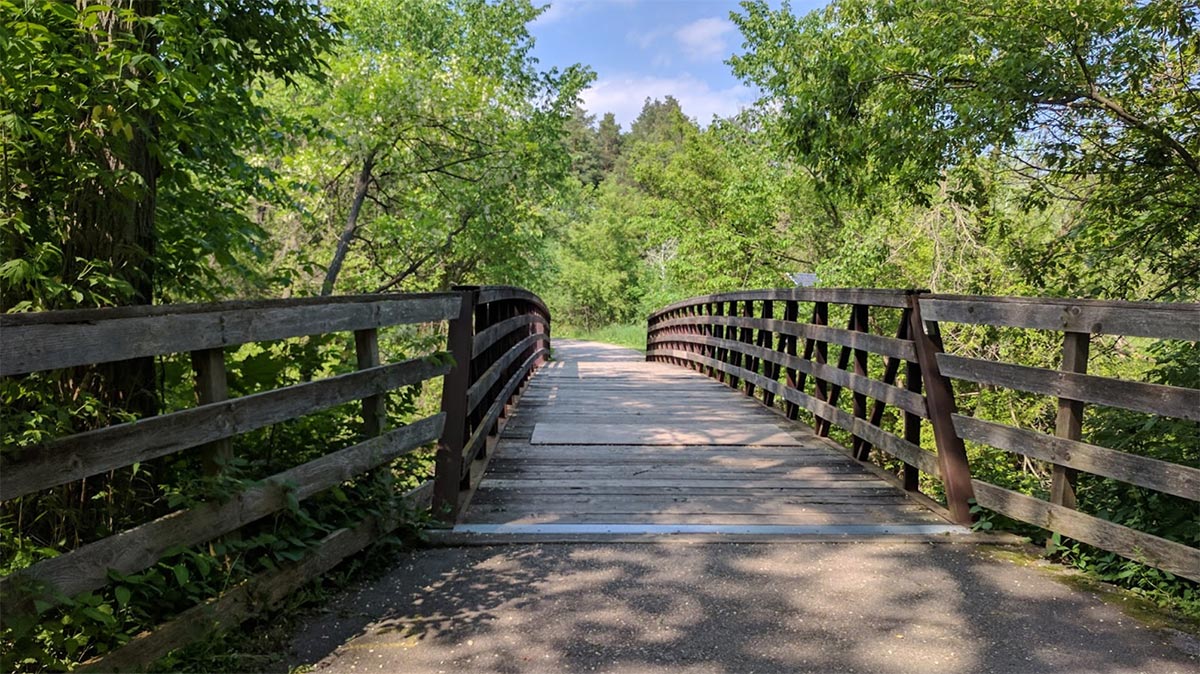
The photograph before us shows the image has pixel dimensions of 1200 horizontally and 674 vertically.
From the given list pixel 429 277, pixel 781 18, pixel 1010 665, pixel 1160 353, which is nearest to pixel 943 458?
pixel 1010 665

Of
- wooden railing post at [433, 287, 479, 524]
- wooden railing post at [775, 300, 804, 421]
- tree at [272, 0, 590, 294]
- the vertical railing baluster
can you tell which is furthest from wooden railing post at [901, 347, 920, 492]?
tree at [272, 0, 590, 294]

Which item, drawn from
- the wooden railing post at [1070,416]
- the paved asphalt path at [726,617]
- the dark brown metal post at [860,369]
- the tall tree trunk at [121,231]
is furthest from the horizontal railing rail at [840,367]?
the tall tree trunk at [121,231]

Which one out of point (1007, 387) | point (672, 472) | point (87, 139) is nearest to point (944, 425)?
point (1007, 387)

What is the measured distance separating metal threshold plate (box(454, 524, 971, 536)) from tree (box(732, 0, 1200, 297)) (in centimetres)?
366

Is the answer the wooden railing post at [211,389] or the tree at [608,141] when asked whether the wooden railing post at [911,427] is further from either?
the tree at [608,141]

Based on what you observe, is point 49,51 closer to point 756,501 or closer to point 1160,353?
point 756,501

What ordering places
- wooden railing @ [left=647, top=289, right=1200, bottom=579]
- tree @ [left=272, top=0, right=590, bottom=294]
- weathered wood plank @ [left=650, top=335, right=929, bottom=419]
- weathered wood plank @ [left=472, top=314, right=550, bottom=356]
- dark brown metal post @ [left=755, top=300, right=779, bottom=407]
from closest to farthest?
wooden railing @ [left=647, top=289, right=1200, bottom=579] → weathered wood plank @ [left=650, top=335, right=929, bottom=419] → weathered wood plank @ [left=472, top=314, right=550, bottom=356] → dark brown metal post @ [left=755, top=300, right=779, bottom=407] → tree @ [left=272, top=0, right=590, bottom=294]

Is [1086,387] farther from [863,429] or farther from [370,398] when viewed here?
[370,398]

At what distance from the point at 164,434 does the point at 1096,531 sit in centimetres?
343

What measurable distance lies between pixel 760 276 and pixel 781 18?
237 inches

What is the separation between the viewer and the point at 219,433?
7.62 feet

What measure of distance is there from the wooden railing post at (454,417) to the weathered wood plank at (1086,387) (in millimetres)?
2492

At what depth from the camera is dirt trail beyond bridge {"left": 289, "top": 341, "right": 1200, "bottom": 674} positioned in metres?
2.33

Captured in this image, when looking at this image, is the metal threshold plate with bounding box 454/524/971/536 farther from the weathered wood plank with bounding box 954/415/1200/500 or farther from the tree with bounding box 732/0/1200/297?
the tree with bounding box 732/0/1200/297
